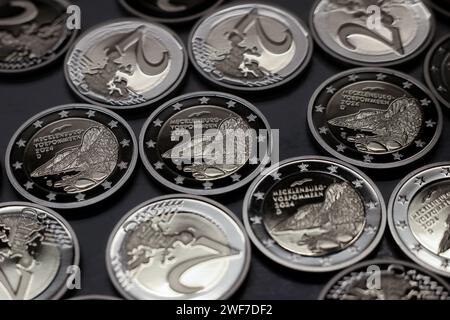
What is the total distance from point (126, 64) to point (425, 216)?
1104mm

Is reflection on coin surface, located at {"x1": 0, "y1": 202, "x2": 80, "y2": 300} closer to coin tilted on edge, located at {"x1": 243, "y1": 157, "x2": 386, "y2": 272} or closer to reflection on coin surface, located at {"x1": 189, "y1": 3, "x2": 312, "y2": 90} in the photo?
coin tilted on edge, located at {"x1": 243, "y1": 157, "x2": 386, "y2": 272}

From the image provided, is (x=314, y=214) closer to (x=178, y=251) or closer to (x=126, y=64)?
(x=178, y=251)

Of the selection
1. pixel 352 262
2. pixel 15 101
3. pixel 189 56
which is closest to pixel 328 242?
pixel 352 262

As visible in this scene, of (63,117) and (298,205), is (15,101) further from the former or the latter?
(298,205)

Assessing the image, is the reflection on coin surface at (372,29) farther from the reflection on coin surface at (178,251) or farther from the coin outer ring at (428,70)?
the reflection on coin surface at (178,251)

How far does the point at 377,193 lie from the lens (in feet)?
6.43

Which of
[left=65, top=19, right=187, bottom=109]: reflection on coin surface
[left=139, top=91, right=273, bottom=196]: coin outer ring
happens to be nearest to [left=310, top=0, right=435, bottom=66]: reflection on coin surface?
[left=139, top=91, right=273, bottom=196]: coin outer ring

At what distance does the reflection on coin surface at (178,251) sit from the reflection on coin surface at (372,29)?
0.76 metres

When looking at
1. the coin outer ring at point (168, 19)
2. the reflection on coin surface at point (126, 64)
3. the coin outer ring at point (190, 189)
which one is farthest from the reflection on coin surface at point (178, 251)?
the coin outer ring at point (168, 19)

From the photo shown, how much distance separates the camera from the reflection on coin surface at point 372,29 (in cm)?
225

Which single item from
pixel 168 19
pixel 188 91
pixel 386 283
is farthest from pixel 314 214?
pixel 168 19

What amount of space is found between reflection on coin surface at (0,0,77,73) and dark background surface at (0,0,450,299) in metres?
0.04

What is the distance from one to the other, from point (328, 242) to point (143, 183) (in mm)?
604

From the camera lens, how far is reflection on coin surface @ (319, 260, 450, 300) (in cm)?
177
